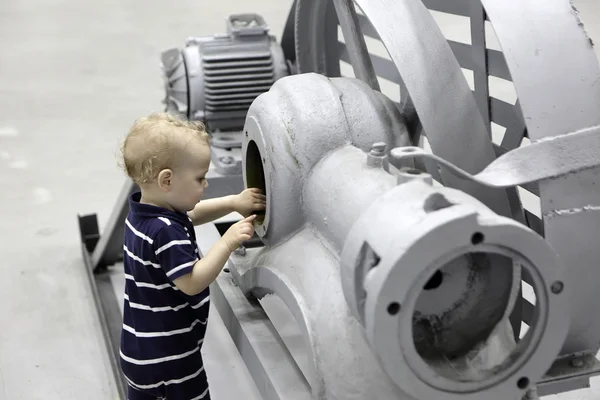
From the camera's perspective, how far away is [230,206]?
4.28ft

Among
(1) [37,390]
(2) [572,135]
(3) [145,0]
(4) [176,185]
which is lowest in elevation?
(1) [37,390]

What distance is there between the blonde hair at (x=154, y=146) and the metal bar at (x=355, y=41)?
0.35 m

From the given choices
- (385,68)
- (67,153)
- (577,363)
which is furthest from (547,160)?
(67,153)

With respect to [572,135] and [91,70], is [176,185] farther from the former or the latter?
[91,70]

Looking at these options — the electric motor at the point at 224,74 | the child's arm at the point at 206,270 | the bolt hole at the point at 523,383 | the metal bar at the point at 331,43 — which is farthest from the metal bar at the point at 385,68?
the bolt hole at the point at 523,383

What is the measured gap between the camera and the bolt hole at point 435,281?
0.87m

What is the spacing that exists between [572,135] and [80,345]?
4.31 ft

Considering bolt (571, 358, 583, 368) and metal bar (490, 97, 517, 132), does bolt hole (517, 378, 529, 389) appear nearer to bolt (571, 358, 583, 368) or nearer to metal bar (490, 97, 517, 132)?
bolt (571, 358, 583, 368)

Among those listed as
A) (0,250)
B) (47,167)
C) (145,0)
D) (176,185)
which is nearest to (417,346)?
(176,185)

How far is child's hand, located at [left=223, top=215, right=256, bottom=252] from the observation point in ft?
3.76

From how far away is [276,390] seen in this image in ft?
3.52

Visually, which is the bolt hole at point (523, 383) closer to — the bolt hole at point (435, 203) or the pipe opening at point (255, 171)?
the bolt hole at point (435, 203)

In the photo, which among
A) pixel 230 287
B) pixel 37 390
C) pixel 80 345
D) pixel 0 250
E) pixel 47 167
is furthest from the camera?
pixel 47 167

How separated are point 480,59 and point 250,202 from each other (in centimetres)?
42
